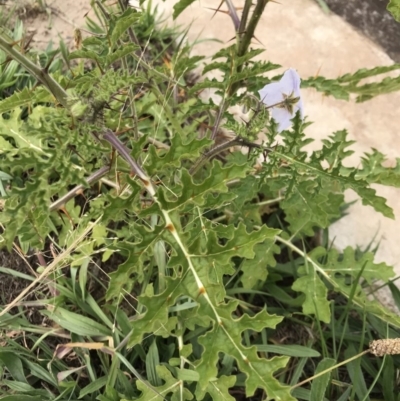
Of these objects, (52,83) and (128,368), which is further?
(128,368)

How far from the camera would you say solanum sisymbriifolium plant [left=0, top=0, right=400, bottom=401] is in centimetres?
88

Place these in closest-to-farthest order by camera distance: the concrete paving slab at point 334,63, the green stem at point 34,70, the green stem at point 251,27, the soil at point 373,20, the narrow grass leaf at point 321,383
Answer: the green stem at point 34,70 < the green stem at point 251,27 < the narrow grass leaf at point 321,383 < the concrete paving slab at point 334,63 < the soil at point 373,20

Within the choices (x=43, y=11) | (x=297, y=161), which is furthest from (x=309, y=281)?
(x=43, y=11)

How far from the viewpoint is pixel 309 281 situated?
4.38 feet

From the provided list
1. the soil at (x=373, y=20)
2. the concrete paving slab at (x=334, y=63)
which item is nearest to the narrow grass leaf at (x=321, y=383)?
the concrete paving slab at (x=334, y=63)

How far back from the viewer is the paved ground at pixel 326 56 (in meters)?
1.66

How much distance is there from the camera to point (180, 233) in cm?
90

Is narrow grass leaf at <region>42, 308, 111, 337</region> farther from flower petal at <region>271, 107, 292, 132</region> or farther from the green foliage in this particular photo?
the green foliage

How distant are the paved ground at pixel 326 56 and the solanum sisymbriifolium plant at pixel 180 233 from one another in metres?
0.20

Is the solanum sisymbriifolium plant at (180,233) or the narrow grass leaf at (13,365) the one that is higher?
the solanum sisymbriifolium plant at (180,233)

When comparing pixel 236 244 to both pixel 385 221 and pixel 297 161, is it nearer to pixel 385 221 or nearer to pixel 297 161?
pixel 297 161

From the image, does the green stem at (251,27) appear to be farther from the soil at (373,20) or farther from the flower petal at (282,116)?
the soil at (373,20)

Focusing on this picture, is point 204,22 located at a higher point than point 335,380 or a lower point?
higher

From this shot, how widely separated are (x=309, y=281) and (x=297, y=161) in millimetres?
373
